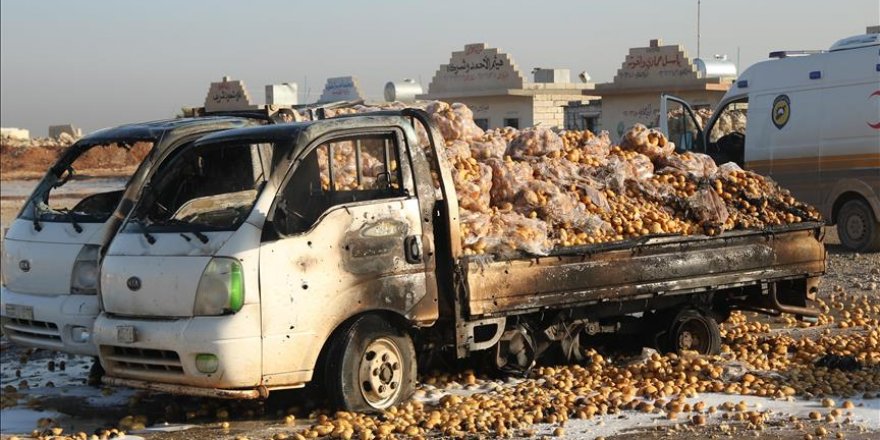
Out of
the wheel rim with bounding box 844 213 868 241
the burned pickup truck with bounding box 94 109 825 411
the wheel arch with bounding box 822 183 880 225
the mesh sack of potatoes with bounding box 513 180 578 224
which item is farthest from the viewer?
the wheel rim with bounding box 844 213 868 241

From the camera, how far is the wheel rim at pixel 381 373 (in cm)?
787

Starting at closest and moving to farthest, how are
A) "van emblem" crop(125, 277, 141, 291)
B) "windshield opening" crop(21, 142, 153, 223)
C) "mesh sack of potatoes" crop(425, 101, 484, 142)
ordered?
"van emblem" crop(125, 277, 141, 291)
"windshield opening" crop(21, 142, 153, 223)
"mesh sack of potatoes" crop(425, 101, 484, 142)

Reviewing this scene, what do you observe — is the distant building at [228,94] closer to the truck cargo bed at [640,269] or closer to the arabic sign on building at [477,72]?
the arabic sign on building at [477,72]

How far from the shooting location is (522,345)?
891 cm

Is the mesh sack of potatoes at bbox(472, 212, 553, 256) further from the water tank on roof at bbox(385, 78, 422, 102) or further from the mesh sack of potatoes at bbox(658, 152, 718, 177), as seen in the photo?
the water tank on roof at bbox(385, 78, 422, 102)

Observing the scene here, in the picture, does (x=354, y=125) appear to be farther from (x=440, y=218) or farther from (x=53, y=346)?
(x=53, y=346)

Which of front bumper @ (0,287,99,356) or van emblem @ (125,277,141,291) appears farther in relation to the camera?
front bumper @ (0,287,99,356)

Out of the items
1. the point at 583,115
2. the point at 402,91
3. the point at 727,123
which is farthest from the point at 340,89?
the point at 727,123

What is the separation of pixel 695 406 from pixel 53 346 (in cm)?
477

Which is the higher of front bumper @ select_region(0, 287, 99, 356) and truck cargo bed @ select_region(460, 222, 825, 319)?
truck cargo bed @ select_region(460, 222, 825, 319)

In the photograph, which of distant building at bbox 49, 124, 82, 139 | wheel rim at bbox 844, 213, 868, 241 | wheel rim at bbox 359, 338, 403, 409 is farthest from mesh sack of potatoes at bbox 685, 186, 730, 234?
distant building at bbox 49, 124, 82, 139

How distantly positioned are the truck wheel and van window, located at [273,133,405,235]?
2.83 metres

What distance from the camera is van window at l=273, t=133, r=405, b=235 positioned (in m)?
7.82

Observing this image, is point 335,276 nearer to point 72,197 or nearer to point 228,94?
point 72,197
